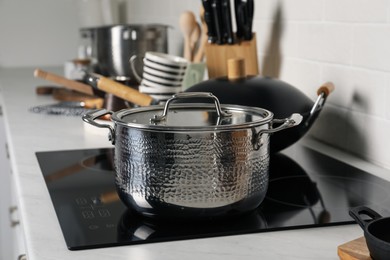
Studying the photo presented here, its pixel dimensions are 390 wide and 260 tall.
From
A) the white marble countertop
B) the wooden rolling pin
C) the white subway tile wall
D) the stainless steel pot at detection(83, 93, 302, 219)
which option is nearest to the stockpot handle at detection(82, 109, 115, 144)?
the stainless steel pot at detection(83, 93, 302, 219)

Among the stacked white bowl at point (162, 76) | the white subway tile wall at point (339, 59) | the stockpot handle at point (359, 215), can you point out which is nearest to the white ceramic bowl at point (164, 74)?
the stacked white bowl at point (162, 76)

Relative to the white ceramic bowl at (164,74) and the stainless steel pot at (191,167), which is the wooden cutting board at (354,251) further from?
the white ceramic bowl at (164,74)

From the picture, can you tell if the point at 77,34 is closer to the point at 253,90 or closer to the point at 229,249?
the point at 253,90

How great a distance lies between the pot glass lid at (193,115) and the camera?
0.91 m

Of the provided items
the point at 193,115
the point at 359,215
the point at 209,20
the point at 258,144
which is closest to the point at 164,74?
the point at 209,20

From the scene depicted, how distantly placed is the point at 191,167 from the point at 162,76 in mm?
772

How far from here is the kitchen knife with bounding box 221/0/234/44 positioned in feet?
5.04

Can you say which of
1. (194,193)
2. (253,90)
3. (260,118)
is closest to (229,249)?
(194,193)

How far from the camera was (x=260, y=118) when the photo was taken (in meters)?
0.94

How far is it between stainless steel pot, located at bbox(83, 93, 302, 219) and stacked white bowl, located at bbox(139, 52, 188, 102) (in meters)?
0.68

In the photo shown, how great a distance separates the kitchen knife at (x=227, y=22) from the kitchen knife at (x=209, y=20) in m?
0.03

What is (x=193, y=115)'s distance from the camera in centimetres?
97

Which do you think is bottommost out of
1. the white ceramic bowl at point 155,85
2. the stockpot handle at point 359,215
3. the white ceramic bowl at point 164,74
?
the stockpot handle at point 359,215

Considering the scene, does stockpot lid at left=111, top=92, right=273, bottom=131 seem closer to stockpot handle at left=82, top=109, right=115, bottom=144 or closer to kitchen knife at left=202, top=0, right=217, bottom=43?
stockpot handle at left=82, top=109, right=115, bottom=144
